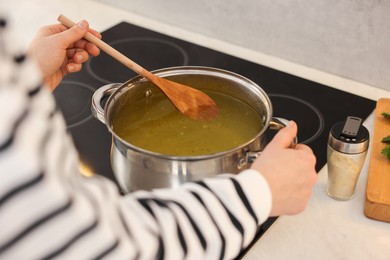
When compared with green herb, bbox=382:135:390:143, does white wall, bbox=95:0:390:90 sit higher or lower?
higher

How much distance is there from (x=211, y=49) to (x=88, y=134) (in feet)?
1.22

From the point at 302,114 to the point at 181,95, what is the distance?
0.28 metres

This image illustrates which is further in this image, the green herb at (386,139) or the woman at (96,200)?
the green herb at (386,139)

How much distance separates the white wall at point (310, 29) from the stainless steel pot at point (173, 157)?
1.04 feet

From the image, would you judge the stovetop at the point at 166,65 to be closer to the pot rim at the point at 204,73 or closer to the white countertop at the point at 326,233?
the white countertop at the point at 326,233

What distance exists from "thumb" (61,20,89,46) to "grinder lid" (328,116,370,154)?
40cm

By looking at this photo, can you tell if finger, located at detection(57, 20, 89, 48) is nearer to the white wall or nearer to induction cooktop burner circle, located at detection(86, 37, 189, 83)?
induction cooktop burner circle, located at detection(86, 37, 189, 83)

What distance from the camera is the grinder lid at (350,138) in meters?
0.71

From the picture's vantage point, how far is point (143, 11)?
4.20 feet

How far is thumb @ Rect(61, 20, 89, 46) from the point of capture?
2.63 feet

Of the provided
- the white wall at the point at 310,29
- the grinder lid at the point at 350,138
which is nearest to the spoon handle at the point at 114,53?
the grinder lid at the point at 350,138

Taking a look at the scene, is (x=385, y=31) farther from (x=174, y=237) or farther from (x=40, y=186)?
(x=40, y=186)

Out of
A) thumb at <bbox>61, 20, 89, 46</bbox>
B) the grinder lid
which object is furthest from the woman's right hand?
thumb at <bbox>61, 20, 89, 46</bbox>

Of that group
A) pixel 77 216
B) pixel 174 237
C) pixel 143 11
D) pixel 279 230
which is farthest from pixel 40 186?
pixel 143 11
